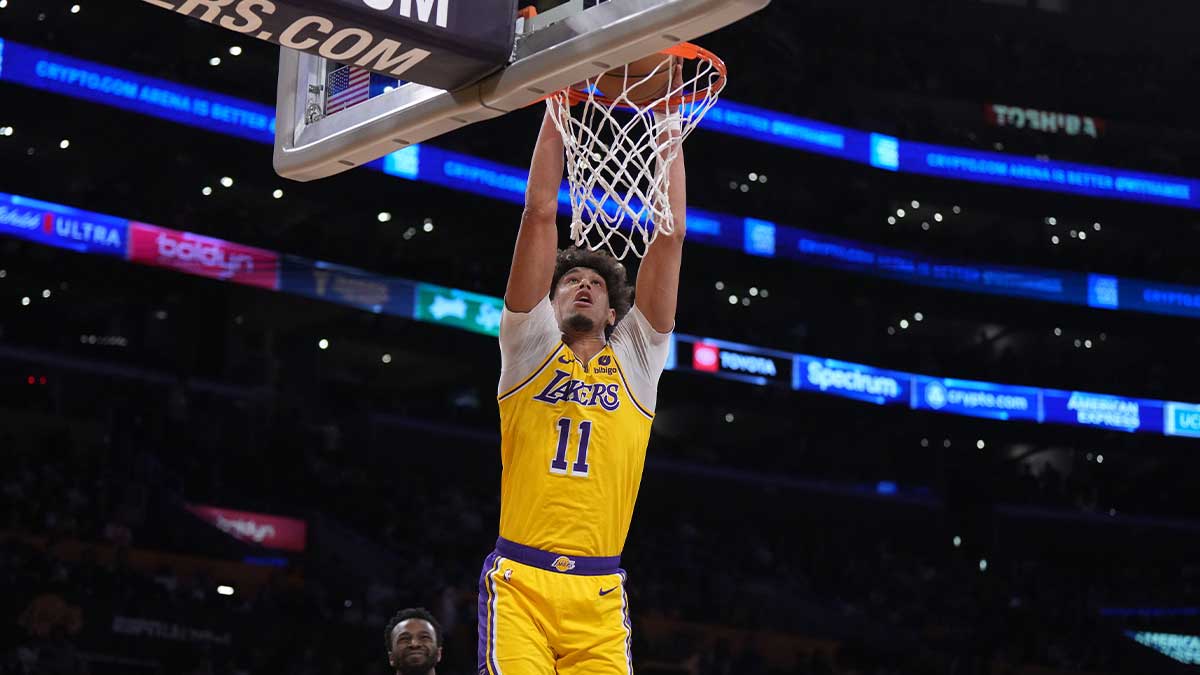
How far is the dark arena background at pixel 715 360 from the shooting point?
1958 cm

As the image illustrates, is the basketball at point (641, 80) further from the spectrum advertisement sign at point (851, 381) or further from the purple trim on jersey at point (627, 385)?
the spectrum advertisement sign at point (851, 381)

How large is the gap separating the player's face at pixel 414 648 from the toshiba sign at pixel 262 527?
1451 centimetres

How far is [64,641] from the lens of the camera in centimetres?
1372

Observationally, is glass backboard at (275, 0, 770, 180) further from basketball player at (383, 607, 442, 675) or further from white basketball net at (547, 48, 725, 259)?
basketball player at (383, 607, 442, 675)

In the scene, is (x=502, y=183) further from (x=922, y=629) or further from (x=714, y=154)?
(x=922, y=629)

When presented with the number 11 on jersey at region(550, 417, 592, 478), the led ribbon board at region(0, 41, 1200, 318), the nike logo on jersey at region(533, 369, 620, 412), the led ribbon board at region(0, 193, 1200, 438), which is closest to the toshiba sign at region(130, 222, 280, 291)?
the led ribbon board at region(0, 193, 1200, 438)

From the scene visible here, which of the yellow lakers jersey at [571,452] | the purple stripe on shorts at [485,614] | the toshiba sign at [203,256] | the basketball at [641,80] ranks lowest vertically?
the purple stripe on shorts at [485,614]

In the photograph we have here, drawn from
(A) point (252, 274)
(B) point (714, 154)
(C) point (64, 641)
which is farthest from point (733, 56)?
(C) point (64, 641)

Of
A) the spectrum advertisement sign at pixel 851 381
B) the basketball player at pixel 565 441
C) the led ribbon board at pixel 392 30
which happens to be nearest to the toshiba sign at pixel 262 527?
the spectrum advertisement sign at pixel 851 381

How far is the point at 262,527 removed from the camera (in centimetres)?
2184

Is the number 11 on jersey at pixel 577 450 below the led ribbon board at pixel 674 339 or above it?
below

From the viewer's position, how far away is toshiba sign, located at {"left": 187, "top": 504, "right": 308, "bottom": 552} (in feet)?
69.9

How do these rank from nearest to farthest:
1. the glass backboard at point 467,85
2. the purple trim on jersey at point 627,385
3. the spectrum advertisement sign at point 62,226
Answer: the glass backboard at point 467,85
the purple trim on jersey at point 627,385
the spectrum advertisement sign at point 62,226

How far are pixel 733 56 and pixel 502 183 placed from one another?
7175 millimetres
